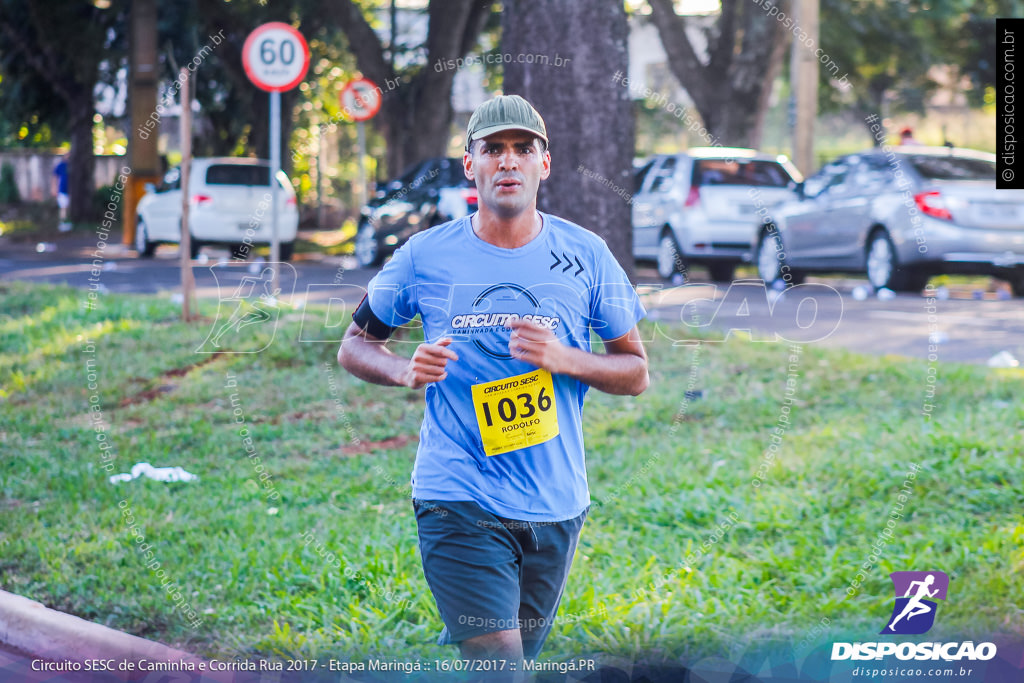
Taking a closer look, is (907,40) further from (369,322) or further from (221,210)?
(369,322)

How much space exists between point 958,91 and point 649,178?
2164cm

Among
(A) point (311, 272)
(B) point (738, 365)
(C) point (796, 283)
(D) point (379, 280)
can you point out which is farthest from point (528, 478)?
(A) point (311, 272)

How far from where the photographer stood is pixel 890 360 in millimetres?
8602

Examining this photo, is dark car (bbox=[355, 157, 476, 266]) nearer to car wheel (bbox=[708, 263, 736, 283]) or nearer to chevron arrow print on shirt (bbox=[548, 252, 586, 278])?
car wheel (bbox=[708, 263, 736, 283])

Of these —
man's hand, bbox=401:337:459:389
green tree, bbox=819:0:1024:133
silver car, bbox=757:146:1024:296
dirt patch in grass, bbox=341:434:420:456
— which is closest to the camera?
man's hand, bbox=401:337:459:389

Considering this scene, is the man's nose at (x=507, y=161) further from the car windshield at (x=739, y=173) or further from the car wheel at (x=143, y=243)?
the car wheel at (x=143, y=243)

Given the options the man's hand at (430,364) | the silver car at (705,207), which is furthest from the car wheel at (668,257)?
the man's hand at (430,364)

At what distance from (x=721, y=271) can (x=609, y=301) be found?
1281cm

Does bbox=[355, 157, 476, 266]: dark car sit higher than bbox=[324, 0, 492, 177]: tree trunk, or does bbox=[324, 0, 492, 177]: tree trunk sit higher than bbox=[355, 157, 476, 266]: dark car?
bbox=[324, 0, 492, 177]: tree trunk

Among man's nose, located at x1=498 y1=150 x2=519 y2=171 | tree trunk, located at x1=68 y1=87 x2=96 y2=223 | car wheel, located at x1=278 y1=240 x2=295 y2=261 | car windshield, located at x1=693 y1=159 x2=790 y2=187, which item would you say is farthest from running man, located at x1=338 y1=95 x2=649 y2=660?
tree trunk, located at x1=68 y1=87 x2=96 y2=223

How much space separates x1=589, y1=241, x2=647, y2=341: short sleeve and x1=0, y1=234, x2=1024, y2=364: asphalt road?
4915 millimetres

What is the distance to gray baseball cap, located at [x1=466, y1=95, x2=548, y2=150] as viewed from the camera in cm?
301

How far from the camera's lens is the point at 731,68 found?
20859mm

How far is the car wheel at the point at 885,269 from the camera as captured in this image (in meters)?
12.7
